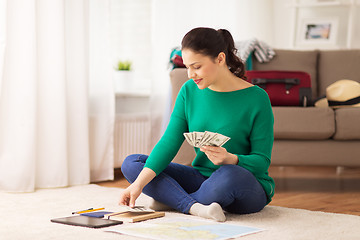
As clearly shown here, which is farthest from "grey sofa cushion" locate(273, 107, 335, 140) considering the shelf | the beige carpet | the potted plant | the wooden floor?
the potted plant

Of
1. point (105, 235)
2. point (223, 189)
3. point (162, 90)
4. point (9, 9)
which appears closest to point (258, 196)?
point (223, 189)

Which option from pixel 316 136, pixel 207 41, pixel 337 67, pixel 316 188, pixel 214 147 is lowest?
pixel 316 188

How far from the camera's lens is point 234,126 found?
2.13 metres

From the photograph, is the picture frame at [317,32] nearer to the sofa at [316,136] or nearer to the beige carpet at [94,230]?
the sofa at [316,136]

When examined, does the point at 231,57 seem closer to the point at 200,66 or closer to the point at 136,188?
the point at 200,66

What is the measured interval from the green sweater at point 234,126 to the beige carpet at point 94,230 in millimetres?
173

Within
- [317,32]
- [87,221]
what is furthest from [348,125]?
[317,32]

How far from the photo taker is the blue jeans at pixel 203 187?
202 cm

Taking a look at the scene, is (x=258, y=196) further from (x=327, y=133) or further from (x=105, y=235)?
(x=327, y=133)

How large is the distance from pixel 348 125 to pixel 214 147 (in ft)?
4.19

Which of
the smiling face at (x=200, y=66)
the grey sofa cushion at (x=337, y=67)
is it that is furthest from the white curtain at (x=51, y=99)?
the grey sofa cushion at (x=337, y=67)

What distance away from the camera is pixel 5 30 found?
2.80m

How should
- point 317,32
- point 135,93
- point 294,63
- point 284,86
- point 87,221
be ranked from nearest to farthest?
1. point 87,221
2. point 284,86
3. point 294,63
4. point 135,93
5. point 317,32

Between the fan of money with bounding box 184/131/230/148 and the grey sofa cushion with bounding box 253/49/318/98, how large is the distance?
1934 millimetres
